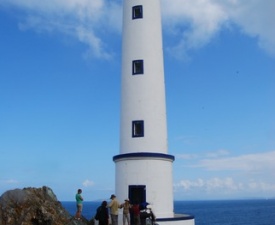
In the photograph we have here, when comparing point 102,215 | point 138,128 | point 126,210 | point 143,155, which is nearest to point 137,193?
point 143,155

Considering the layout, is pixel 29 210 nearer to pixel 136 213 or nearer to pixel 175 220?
pixel 136 213

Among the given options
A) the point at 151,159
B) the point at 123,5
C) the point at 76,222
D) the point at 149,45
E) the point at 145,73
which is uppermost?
the point at 123,5

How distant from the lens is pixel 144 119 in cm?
1878

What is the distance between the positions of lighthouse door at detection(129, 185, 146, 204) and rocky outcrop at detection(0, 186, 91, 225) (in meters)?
3.10

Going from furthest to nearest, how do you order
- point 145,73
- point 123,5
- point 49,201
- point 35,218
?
point 123,5
point 145,73
point 49,201
point 35,218

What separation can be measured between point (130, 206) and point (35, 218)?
3925 millimetres

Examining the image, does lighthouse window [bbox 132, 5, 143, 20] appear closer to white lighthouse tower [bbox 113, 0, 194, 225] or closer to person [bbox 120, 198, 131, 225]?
white lighthouse tower [bbox 113, 0, 194, 225]

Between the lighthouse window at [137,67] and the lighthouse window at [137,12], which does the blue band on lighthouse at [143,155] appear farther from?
the lighthouse window at [137,12]

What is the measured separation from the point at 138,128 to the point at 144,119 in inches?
21.1

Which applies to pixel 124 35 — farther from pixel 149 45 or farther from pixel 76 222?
pixel 76 222

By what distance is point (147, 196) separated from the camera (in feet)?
58.6

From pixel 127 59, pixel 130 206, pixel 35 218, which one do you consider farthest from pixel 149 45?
pixel 35 218

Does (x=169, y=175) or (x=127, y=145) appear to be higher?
(x=127, y=145)

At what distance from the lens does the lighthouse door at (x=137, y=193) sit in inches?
706
